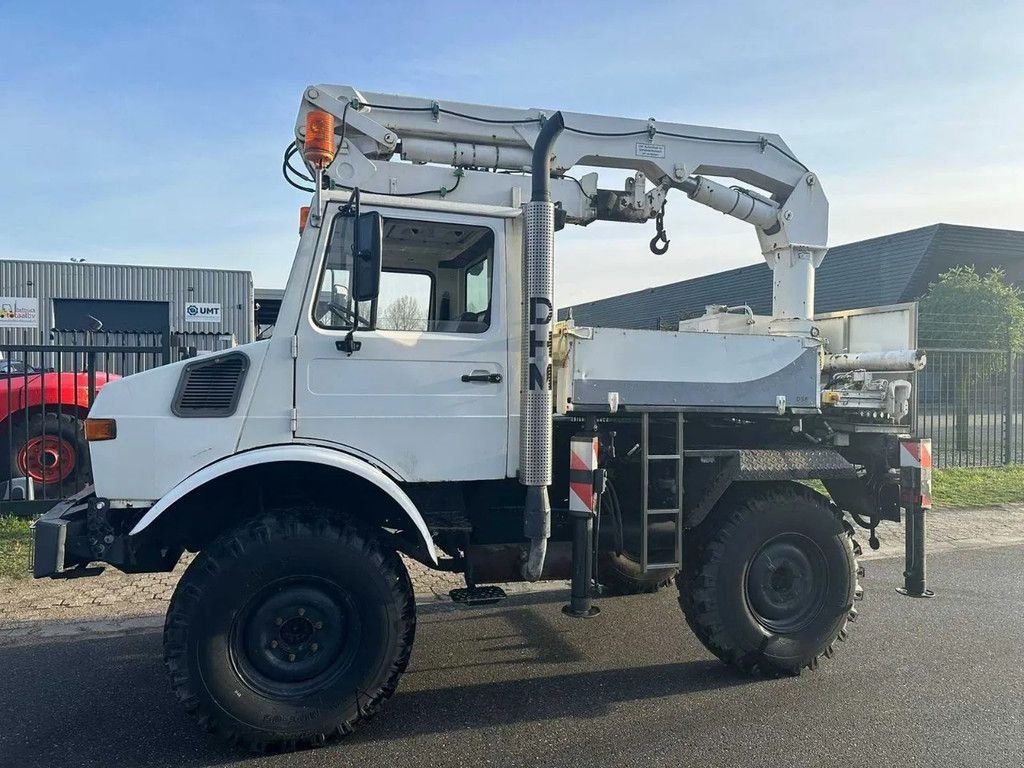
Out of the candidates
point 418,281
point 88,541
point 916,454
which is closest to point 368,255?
point 418,281

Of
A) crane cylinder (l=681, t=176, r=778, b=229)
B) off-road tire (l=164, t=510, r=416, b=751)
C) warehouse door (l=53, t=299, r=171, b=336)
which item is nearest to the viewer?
off-road tire (l=164, t=510, r=416, b=751)

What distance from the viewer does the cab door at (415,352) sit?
12.8 ft

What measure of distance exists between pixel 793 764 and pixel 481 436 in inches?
83.5

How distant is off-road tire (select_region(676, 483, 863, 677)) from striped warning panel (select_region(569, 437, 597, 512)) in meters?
0.88

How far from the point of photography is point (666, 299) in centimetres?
2914

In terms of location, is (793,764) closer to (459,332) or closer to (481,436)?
(481,436)

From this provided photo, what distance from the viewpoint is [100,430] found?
369cm

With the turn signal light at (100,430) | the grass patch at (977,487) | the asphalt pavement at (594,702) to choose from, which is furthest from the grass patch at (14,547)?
the grass patch at (977,487)

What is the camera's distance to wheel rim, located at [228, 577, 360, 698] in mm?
3666

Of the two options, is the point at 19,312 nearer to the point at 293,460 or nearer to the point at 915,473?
the point at 293,460

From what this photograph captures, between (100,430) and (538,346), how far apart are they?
2171mm

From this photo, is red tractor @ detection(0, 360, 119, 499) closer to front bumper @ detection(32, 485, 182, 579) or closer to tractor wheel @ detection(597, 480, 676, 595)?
front bumper @ detection(32, 485, 182, 579)

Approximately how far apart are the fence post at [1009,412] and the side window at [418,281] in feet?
36.1

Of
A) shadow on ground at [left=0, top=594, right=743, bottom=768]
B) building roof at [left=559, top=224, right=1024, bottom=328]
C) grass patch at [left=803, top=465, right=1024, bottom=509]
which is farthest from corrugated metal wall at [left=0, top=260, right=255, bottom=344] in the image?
shadow on ground at [left=0, top=594, right=743, bottom=768]
